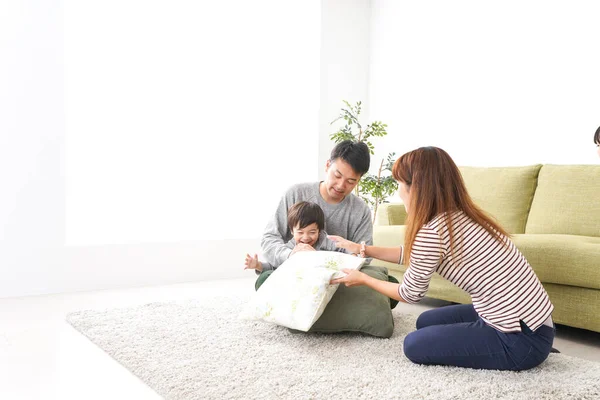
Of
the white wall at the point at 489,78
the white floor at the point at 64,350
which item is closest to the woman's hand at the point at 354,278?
the white floor at the point at 64,350

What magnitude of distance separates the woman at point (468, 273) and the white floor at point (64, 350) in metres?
0.62

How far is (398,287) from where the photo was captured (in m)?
2.40

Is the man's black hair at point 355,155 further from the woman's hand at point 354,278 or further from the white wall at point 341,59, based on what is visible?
the white wall at point 341,59

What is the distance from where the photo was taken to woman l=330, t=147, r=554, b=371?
2299 millimetres

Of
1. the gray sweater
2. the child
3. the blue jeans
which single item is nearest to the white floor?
the blue jeans

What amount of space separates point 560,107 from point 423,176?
7.93ft

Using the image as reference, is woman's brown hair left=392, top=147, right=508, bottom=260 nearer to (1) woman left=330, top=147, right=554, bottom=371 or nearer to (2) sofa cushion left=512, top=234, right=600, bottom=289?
(1) woman left=330, top=147, right=554, bottom=371

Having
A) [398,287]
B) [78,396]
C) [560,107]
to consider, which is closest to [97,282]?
[78,396]

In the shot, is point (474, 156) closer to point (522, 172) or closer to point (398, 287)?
point (522, 172)

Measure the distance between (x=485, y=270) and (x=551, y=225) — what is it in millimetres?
1567

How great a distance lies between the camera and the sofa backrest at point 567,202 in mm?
3535

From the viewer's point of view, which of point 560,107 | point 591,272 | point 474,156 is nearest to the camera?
point 591,272

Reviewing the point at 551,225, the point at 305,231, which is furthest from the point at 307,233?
the point at 551,225

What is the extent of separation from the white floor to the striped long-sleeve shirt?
25.9 inches
